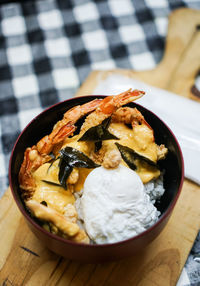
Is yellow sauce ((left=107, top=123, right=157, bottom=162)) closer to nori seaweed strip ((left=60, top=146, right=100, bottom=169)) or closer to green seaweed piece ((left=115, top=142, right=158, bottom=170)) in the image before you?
green seaweed piece ((left=115, top=142, right=158, bottom=170))

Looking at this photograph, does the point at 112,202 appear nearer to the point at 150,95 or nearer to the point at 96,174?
the point at 96,174

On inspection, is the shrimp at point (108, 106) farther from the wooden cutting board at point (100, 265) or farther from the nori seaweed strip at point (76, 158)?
the wooden cutting board at point (100, 265)

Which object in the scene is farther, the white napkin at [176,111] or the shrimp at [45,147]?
the white napkin at [176,111]

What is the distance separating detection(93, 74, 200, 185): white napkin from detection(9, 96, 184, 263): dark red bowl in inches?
10.2

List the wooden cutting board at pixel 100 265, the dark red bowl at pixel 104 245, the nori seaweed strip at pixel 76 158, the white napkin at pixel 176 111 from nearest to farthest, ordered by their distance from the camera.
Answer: the dark red bowl at pixel 104 245 → the nori seaweed strip at pixel 76 158 → the wooden cutting board at pixel 100 265 → the white napkin at pixel 176 111

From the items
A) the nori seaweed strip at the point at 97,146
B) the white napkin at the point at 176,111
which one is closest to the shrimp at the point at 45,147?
the nori seaweed strip at the point at 97,146

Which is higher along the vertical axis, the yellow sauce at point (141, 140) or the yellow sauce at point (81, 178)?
the yellow sauce at point (141, 140)

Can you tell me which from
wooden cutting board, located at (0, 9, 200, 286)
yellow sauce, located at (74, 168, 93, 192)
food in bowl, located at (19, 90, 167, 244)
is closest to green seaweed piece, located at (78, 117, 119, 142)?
food in bowl, located at (19, 90, 167, 244)

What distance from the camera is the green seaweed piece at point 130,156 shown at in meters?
1.18

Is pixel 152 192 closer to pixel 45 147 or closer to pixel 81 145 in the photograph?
pixel 81 145

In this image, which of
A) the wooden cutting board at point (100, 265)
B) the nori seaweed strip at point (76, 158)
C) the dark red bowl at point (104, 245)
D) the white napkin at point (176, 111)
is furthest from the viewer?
the white napkin at point (176, 111)

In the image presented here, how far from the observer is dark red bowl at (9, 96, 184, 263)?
3.32ft

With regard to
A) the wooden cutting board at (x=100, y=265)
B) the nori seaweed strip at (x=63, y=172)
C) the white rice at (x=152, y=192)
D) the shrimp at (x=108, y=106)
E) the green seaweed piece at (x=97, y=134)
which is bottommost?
the wooden cutting board at (x=100, y=265)

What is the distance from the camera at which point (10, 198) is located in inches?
55.2
